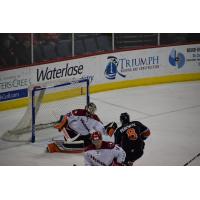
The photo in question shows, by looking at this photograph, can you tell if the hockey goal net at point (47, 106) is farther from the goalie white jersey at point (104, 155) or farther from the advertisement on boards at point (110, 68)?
the goalie white jersey at point (104, 155)

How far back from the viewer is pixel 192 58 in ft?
21.9

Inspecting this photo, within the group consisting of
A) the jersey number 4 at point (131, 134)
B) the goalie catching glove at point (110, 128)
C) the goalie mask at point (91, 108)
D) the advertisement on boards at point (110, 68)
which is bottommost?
the jersey number 4 at point (131, 134)

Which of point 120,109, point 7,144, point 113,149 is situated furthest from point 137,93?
point 7,144

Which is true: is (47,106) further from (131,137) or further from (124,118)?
(131,137)

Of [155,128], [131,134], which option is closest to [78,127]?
[131,134]

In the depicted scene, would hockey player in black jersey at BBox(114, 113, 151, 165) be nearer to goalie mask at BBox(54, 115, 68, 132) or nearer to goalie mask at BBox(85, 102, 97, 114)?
goalie mask at BBox(85, 102, 97, 114)

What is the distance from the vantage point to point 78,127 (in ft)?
21.6

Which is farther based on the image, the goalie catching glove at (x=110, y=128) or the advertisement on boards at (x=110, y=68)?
the advertisement on boards at (x=110, y=68)

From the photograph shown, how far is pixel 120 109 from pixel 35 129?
2.50ft

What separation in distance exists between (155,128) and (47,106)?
0.98 m

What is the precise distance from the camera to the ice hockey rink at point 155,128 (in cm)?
639

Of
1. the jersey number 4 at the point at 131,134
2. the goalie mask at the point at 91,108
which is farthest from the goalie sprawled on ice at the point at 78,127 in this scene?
the jersey number 4 at the point at 131,134

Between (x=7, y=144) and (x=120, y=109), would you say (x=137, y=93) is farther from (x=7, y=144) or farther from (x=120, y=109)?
(x=7, y=144)

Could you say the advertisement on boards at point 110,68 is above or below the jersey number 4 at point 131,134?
above
